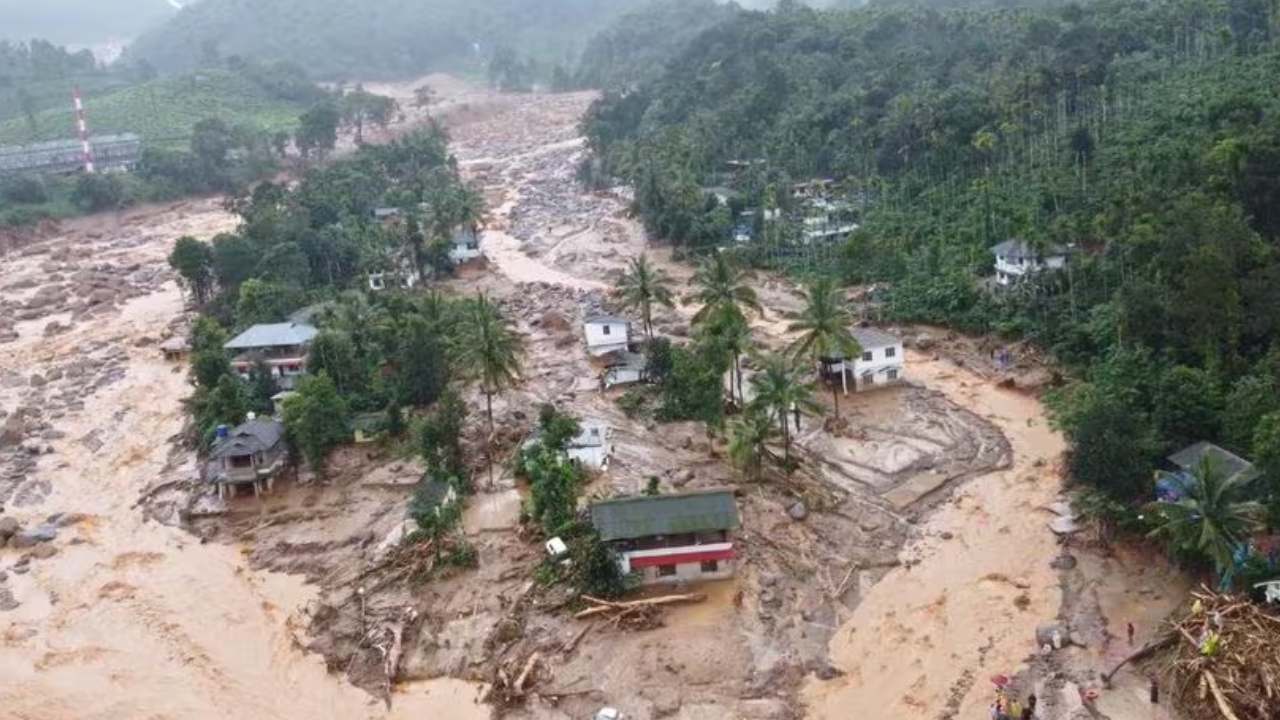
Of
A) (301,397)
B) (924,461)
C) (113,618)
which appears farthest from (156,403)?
(924,461)

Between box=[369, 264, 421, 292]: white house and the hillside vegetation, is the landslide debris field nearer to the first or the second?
box=[369, 264, 421, 292]: white house

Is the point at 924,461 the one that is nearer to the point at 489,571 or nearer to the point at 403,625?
the point at 489,571

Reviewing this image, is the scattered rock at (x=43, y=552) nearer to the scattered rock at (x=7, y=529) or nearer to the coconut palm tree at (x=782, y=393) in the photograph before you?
the scattered rock at (x=7, y=529)

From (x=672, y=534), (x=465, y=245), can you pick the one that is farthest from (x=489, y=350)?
(x=465, y=245)

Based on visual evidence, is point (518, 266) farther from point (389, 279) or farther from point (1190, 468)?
point (1190, 468)

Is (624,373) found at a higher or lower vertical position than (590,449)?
higher

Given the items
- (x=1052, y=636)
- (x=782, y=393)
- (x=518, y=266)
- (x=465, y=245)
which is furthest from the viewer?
(x=518, y=266)
